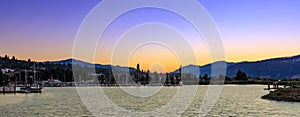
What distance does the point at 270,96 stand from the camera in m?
66.6

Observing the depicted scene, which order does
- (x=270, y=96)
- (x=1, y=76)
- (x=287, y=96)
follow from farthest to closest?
1. (x=1, y=76)
2. (x=270, y=96)
3. (x=287, y=96)

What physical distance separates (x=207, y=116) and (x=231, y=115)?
2932mm

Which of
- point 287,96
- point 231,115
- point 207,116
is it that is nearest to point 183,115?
point 207,116

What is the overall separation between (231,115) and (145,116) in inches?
356

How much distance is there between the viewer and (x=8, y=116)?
40.9 metres

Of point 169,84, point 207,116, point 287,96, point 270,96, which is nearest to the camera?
point 207,116

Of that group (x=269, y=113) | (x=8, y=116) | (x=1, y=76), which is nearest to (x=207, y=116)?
(x=269, y=113)

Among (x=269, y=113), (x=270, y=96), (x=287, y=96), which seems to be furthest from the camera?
(x=270, y=96)

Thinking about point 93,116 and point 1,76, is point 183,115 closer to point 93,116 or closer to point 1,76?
point 93,116

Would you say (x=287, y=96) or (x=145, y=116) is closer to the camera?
(x=145, y=116)

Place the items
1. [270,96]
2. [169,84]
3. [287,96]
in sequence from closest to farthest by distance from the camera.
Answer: [287,96] < [270,96] < [169,84]

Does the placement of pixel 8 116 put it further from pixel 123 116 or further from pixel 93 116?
pixel 123 116

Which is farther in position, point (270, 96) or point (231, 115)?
point (270, 96)

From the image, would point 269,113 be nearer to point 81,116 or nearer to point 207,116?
point 207,116
